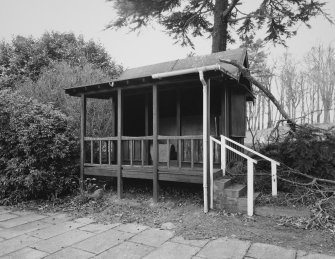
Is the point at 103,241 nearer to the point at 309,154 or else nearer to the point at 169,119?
the point at 309,154

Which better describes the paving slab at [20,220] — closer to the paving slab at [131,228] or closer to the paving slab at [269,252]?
the paving slab at [131,228]

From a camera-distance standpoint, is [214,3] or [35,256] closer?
[35,256]

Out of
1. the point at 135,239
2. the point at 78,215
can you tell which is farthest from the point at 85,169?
the point at 135,239

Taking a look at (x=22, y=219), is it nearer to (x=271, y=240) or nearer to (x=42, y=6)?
(x=271, y=240)

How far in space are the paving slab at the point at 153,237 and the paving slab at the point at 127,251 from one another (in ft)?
0.50

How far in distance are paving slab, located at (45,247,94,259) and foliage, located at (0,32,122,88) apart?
43.1 feet

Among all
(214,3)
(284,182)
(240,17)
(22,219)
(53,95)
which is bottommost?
(22,219)

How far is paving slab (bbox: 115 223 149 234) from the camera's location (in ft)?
15.7

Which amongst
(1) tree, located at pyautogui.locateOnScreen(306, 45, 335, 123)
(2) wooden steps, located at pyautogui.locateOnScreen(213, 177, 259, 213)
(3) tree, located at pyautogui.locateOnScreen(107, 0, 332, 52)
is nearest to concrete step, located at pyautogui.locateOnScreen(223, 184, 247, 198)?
(2) wooden steps, located at pyautogui.locateOnScreen(213, 177, 259, 213)

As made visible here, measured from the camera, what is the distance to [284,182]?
242 inches

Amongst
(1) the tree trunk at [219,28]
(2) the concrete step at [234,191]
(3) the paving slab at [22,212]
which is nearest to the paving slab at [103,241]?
(2) the concrete step at [234,191]

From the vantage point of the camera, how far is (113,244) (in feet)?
13.6

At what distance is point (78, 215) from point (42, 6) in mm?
23523

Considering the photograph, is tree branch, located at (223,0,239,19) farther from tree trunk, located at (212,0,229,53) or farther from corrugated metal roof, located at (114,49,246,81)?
corrugated metal roof, located at (114,49,246,81)
